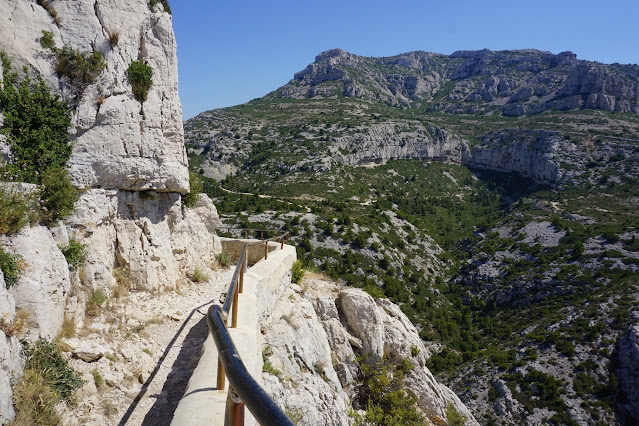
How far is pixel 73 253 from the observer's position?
6344 millimetres

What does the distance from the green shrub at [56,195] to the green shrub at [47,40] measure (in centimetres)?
294

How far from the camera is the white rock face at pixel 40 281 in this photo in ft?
15.7

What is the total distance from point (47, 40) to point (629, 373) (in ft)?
135

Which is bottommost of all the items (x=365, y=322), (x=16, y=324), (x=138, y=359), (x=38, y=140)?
(x=365, y=322)

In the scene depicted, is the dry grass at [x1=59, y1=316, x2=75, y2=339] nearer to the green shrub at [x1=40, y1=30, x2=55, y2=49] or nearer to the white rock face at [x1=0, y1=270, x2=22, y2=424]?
the white rock face at [x1=0, y1=270, x2=22, y2=424]

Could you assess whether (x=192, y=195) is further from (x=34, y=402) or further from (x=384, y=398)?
(x=384, y=398)

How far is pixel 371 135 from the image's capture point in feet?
311

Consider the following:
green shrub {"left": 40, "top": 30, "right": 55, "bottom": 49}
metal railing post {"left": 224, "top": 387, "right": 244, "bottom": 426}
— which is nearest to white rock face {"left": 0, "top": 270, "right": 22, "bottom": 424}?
metal railing post {"left": 224, "top": 387, "right": 244, "bottom": 426}

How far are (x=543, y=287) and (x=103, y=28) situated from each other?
50.0 metres

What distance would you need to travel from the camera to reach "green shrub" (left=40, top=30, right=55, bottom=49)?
7336 millimetres

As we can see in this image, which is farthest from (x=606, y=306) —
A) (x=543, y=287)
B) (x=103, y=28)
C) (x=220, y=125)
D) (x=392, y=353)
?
(x=220, y=125)

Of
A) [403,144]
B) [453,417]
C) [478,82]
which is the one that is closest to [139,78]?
[453,417]

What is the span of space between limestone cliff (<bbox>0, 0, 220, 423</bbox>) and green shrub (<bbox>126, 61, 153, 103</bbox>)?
0.47 feet

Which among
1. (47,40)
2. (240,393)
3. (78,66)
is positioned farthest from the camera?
(78,66)
